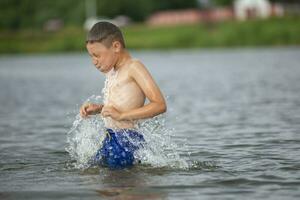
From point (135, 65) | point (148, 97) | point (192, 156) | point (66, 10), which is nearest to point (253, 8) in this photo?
point (66, 10)

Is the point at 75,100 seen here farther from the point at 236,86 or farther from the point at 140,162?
the point at 140,162

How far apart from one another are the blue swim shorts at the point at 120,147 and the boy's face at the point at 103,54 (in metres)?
0.69

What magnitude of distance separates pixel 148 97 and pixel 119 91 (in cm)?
44

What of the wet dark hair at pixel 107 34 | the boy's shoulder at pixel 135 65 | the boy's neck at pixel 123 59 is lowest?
the boy's shoulder at pixel 135 65

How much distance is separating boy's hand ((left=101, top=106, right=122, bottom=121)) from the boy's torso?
361 millimetres

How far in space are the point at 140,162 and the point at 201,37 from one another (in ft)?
252

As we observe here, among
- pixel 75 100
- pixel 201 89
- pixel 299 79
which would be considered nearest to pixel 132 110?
pixel 75 100

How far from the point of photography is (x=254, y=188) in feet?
27.5

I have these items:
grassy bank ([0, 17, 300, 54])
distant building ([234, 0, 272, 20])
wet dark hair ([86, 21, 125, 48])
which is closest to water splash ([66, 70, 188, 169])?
wet dark hair ([86, 21, 125, 48])

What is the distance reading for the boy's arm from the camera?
8.95 meters

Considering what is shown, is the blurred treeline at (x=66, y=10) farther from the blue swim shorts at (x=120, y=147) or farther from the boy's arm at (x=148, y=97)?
the boy's arm at (x=148, y=97)

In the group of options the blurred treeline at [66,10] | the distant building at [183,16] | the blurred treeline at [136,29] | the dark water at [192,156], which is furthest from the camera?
the blurred treeline at [66,10]

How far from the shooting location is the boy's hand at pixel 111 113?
29.2 ft

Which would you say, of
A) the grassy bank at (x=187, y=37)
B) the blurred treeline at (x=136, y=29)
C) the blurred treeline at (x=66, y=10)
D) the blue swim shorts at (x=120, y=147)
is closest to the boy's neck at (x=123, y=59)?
the blue swim shorts at (x=120, y=147)
